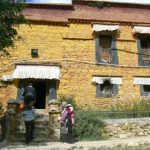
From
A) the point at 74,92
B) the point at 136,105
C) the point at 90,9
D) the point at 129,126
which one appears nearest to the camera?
the point at 129,126

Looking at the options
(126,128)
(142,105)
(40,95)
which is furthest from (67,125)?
(40,95)

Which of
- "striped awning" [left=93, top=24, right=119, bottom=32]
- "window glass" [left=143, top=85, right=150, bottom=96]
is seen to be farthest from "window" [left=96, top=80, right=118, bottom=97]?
"striped awning" [left=93, top=24, right=119, bottom=32]

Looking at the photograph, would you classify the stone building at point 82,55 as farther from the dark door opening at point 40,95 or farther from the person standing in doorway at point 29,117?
the person standing in doorway at point 29,117

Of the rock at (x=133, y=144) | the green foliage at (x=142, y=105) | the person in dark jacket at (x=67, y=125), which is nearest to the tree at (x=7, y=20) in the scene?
the person in dark jacket at (x=67, y=125)

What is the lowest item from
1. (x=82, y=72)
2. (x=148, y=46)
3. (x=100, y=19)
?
(x=82, y=72)

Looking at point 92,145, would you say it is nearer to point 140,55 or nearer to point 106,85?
point 106,85

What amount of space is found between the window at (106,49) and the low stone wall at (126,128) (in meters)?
6.75

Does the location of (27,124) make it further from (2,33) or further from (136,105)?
(136,105)

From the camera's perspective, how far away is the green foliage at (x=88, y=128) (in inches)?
708

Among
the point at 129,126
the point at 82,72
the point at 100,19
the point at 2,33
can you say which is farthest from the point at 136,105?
the point at 2,33

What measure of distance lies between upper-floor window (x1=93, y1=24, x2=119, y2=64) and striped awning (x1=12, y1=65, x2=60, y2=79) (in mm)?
3002

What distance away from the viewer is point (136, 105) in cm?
2156

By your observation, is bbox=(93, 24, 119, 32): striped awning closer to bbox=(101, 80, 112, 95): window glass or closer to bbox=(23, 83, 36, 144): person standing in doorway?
bbox=(101, 80, 112, 95): window glass

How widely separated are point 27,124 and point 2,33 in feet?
13.0
